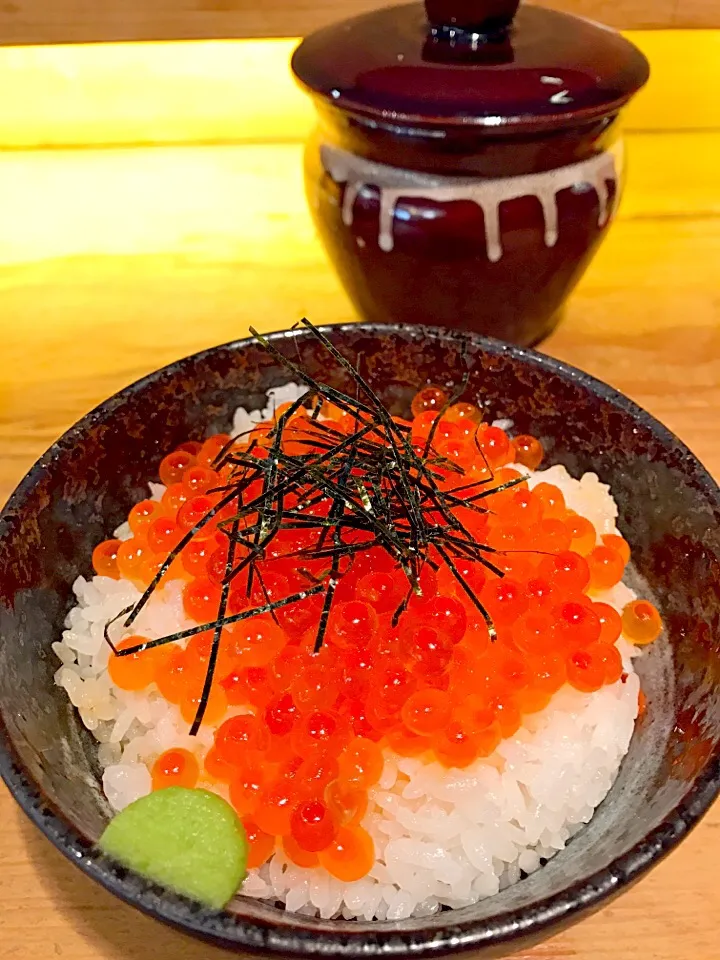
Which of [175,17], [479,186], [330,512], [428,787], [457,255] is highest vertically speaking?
[175,17]

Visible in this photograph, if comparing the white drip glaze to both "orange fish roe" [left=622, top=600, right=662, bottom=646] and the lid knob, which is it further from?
"orange fish roe" [left=622, top=600, right=662, bottom=646]

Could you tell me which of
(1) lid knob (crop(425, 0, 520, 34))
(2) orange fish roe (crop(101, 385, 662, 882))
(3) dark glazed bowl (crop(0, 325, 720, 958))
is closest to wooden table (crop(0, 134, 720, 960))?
(3) dark glazed bowl (crop(0, 325, 720, 958))

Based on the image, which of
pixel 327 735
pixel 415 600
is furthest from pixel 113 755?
pixel 415 600

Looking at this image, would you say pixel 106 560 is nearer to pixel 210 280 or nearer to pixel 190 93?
pixel 210 280

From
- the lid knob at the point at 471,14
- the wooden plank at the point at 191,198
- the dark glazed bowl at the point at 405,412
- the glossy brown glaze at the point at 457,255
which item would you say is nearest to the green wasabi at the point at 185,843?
the dark glazed bowl at the point at 405,412

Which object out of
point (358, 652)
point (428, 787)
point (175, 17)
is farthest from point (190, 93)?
point (428, 787)

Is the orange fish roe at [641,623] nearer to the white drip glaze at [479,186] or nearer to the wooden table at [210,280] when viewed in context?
the wooden table at [210,280]

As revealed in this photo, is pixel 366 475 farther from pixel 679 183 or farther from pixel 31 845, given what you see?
pixel 679 183
